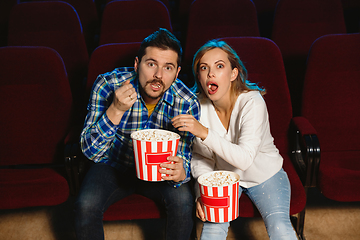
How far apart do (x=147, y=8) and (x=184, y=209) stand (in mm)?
1383

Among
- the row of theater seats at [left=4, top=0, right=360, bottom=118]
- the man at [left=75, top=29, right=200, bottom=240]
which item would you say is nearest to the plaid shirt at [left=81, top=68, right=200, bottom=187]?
the man at [left=75, top=29, right=200, bottom=240]

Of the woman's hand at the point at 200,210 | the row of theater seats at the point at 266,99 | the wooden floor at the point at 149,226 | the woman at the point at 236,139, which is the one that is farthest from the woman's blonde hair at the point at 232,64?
the wooden floor at the point at 149,226

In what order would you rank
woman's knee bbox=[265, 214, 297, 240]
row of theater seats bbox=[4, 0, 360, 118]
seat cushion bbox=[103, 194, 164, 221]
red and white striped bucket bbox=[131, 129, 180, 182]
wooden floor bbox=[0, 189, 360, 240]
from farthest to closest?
row of theater seats bbox=[4, 0, 360, 118] → wooden floor bbox=[0, 189, 360, 240] → seat cushion bbox=[103, 194, 164, 221] → woman's knee bbox=[265, 214, 297, 240] → red and white striped bucket bbox=[131, 129, 180, 182]

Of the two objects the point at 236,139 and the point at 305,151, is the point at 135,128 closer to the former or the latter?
the point at 236,139

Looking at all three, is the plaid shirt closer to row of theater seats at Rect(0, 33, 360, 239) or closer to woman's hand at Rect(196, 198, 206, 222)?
woman's hand at Rect(196, 198, 206, 222)

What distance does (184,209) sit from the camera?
3.74ft

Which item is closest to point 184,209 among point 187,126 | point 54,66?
point 187,126

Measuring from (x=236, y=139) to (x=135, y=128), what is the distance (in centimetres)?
39

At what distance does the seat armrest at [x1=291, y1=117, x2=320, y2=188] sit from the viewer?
1.25 meters

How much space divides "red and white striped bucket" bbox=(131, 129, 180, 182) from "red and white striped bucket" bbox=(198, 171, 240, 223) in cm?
14

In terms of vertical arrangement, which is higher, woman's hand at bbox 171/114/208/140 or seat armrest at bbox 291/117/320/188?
woman's hand at bbox 171/114/208/140

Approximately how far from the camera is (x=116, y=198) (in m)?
1.19

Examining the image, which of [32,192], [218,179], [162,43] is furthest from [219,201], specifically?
[32,192]

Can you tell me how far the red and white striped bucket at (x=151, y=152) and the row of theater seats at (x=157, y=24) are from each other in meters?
1.11
